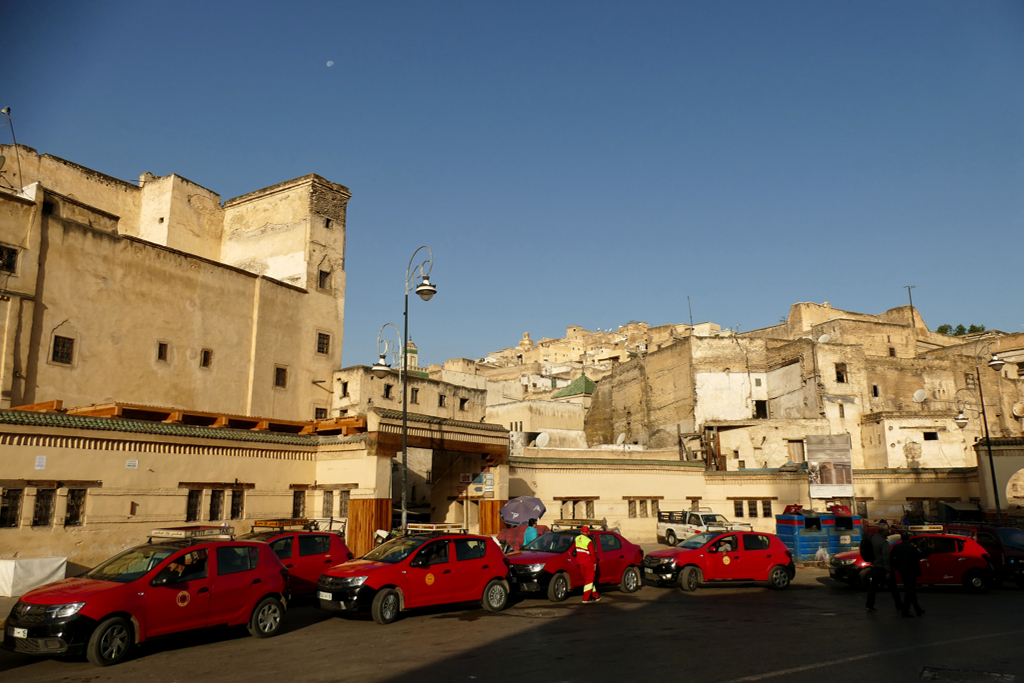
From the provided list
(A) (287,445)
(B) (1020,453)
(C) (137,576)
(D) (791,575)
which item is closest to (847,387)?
(B) (1020,453)

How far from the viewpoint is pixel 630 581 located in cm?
1781

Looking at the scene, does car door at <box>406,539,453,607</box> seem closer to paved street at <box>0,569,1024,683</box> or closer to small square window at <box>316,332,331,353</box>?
paved street at <box>0,569,1024,683</box>

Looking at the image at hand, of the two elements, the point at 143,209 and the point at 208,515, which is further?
the point at 143,209

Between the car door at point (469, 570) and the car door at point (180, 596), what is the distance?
4.62 m

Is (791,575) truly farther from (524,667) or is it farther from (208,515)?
(208,515)

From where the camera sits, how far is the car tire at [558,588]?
627 inches

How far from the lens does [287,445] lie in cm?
2253

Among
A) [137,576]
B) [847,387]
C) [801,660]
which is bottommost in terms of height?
[801,660]

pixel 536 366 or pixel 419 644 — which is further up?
pixel 536 366

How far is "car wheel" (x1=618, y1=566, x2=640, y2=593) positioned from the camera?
58.1ft

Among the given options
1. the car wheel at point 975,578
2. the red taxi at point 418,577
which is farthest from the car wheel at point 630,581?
the car wheel at point 975,578

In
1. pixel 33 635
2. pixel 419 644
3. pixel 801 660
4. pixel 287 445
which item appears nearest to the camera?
pixel 33 635

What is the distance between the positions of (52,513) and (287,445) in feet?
21.8

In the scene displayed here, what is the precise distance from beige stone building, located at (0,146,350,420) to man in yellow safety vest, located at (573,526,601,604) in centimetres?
1951
